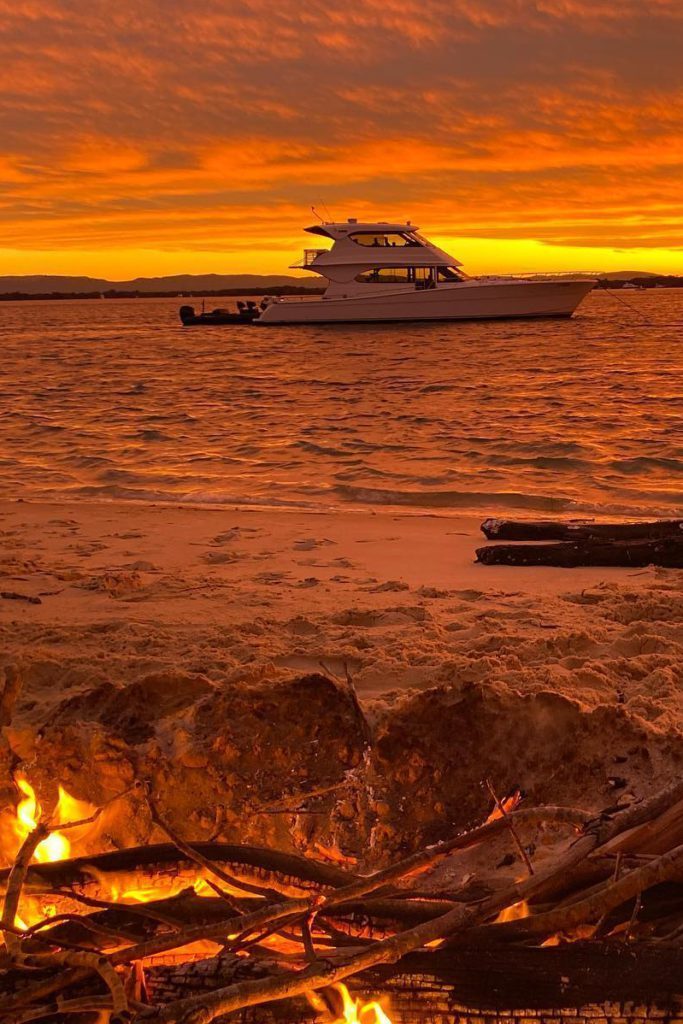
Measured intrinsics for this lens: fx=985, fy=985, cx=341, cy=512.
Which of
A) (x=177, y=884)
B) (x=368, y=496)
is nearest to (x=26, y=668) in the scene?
(x=177, y=884)

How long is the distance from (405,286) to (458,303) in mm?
2989

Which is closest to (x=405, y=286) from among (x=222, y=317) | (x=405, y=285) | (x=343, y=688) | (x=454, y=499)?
(x=405, y=285)

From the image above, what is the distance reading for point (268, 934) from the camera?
1.89 metres

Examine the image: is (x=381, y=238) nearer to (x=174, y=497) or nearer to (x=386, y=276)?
(x=386, y=276)

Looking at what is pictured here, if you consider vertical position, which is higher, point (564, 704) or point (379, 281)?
point (379, 281)

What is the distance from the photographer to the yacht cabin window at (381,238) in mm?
47812

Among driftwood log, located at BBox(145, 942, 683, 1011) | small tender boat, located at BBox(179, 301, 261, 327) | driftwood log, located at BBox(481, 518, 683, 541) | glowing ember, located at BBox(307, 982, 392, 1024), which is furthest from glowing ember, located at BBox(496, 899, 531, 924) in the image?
small tender boat, located at BBox(179, 301, 261, 327)

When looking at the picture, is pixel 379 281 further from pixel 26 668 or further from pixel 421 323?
pixel 26 668

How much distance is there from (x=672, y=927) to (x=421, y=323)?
4804 centimetres

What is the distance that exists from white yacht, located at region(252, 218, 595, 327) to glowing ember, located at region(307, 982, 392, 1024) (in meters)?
45.6

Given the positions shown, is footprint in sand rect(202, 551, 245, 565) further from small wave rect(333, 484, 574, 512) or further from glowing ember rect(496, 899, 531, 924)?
glowing ember rect(496, 899, 531, 924)

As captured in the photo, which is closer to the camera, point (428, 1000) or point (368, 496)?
point (428, 1000)

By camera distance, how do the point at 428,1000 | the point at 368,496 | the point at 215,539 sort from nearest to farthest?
the point at 428,1000, the point at 215,539, the point at 368,496

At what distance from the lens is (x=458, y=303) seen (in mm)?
46750
